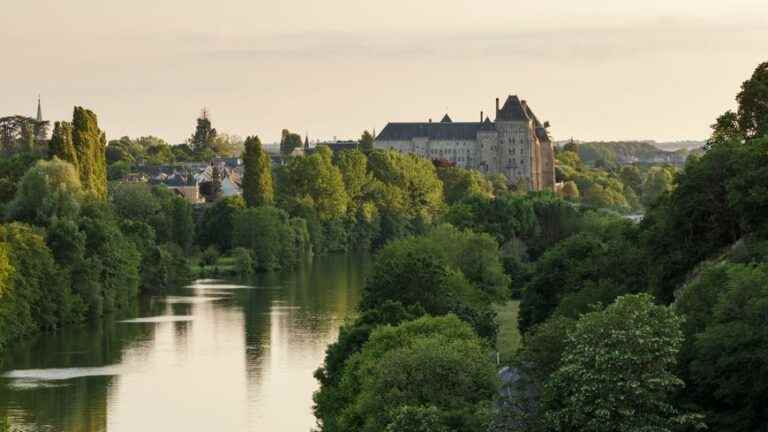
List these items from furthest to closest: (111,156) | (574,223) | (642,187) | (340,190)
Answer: (642,187) < (111,156) < (340,190) < (574,223)

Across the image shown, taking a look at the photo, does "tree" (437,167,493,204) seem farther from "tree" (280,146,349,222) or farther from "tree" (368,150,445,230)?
"tree" (280,146,349,222)

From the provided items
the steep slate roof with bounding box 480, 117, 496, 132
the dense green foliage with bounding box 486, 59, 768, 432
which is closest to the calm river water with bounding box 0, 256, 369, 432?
the dense green foliage with bounding box 486, 59, 768, 432

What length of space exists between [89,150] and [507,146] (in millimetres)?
96529

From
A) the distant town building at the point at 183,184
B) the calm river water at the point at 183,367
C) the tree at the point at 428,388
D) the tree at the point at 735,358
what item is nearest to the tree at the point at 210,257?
the calm river water at the point at 183,367

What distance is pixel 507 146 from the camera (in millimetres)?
Answer: 178875

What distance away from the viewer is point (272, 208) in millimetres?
104750

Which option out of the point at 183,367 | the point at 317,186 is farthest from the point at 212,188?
the point at 183,367

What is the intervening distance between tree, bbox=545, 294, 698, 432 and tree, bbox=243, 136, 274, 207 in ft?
264

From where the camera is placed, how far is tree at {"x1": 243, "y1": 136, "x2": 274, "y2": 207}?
111438 mm

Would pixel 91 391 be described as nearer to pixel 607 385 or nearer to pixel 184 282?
pixel 607 385

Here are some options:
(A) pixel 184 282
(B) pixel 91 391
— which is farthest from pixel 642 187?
(B) pixel 91 391

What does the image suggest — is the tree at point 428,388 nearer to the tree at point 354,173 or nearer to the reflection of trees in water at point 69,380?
the reflection of trees in water at point 69,380

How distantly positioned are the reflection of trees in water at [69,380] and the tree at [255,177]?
43303mm

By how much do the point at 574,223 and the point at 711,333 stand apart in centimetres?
5969
